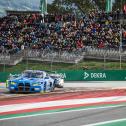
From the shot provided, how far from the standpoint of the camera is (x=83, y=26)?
48094 millimetres

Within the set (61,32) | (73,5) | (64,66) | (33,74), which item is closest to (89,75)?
(64,66)

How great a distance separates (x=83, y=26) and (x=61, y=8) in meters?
46.5

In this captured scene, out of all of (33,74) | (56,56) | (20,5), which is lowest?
(33,74)

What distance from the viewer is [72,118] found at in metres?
12.2

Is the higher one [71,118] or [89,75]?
[71,118]

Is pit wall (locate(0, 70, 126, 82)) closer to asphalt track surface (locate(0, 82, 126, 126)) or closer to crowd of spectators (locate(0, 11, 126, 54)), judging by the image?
crowd of spectators (locate(0, 11, 126, 54))

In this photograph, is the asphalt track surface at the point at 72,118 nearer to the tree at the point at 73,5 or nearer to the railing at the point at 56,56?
the railing at the point at 56,56

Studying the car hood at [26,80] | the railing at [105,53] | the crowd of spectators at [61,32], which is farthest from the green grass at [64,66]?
the car hood at [26,80]

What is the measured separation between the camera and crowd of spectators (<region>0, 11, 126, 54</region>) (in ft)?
145

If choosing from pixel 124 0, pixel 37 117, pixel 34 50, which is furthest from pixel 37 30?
pixel 37 117

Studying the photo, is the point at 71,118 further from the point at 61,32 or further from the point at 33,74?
the point at 61,32

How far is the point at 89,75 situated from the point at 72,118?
27503 millimetres

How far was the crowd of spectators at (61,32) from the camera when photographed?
44094 mm

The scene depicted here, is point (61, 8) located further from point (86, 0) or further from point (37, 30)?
point (37, 30)
